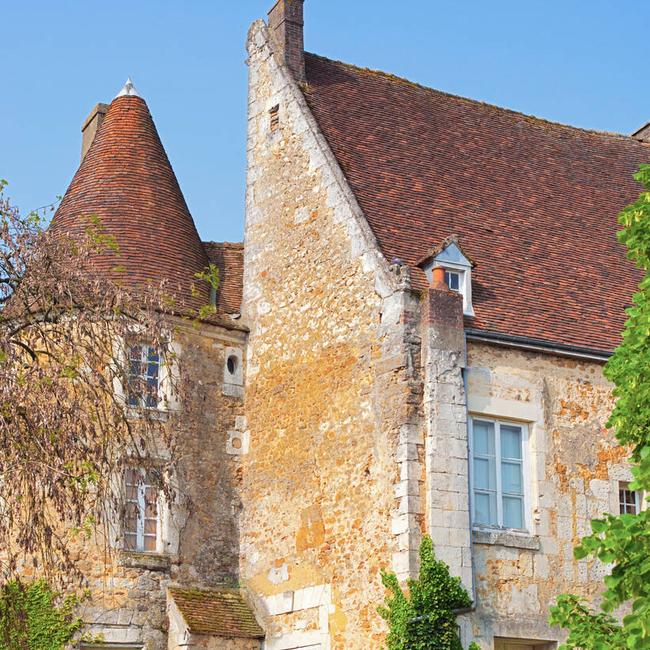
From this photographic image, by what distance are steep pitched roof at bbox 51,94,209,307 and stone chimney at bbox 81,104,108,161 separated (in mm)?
774

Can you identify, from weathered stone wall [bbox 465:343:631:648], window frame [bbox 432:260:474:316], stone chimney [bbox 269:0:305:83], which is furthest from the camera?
stone chimney [bbox 269:0:305:83]

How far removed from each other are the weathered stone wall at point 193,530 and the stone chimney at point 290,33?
405 cm

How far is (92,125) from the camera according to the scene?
20219mm

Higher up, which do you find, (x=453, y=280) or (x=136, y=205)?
(x=136, y=205)

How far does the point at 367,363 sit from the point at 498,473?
2007 millimetres

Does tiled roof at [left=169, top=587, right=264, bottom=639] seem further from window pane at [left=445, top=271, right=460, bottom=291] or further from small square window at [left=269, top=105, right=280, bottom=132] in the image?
small square window at [left=269, top=105, right=280, bottom=132]

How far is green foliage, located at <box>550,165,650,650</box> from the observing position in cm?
948

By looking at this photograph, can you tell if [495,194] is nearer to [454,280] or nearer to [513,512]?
[454,280]

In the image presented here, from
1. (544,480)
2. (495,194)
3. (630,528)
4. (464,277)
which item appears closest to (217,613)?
(544,480)

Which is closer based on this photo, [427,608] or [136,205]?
[427,608]

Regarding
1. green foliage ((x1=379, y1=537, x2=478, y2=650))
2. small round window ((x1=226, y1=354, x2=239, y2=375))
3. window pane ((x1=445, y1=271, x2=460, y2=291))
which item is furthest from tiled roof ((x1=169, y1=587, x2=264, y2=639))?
window pane ((x1=445, y1=271, x2=460, y2=291))

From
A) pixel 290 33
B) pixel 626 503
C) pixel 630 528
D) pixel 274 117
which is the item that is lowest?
pixel 630 528

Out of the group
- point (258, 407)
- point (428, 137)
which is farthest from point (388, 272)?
point (428, 137)

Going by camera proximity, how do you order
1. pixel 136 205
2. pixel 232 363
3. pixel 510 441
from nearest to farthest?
pixel 510 441
pixel 232 363
pixel 136 205
